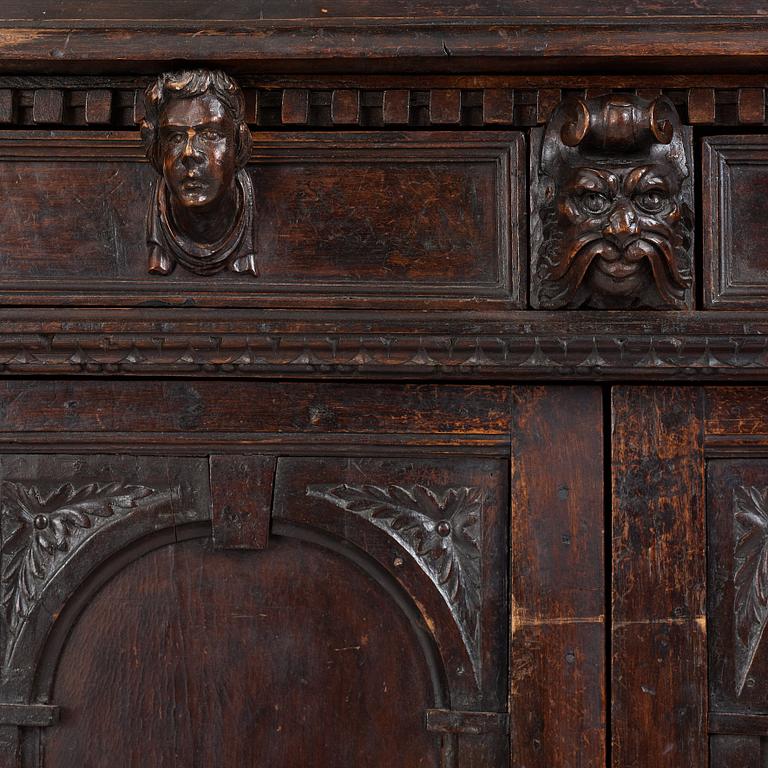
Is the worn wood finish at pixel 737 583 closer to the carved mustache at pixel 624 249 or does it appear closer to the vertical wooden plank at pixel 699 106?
the carved mustache at pixel 624 249

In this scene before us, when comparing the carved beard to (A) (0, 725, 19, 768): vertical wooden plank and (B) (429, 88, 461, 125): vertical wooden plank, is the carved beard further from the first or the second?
(A) (0, 725, 19, 768): vertical wooden plank

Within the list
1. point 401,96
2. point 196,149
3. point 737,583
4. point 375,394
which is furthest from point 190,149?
point 737,583

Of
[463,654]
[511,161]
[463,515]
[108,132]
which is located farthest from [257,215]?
[463,654]

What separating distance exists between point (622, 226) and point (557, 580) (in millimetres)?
429

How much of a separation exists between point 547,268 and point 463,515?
0.32m

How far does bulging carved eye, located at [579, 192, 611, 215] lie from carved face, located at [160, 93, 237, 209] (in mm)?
421

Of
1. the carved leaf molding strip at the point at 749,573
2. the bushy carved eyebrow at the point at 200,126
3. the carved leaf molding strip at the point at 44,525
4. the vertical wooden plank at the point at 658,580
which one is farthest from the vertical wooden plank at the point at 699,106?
the carved leaf molding strip at the point at 44,525

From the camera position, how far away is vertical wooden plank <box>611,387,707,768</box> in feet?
3.51

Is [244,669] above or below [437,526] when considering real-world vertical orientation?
below

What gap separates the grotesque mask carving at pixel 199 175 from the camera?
1.03 metres

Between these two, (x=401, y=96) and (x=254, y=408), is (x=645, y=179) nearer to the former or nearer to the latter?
(x=401, y=96)

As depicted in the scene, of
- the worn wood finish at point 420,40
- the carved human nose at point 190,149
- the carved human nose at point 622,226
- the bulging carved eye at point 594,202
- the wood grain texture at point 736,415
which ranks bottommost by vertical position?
the wood grain texture at point 736,415

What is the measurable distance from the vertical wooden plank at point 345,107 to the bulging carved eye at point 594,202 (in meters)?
0.29

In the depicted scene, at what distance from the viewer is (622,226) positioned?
3.37 ft
